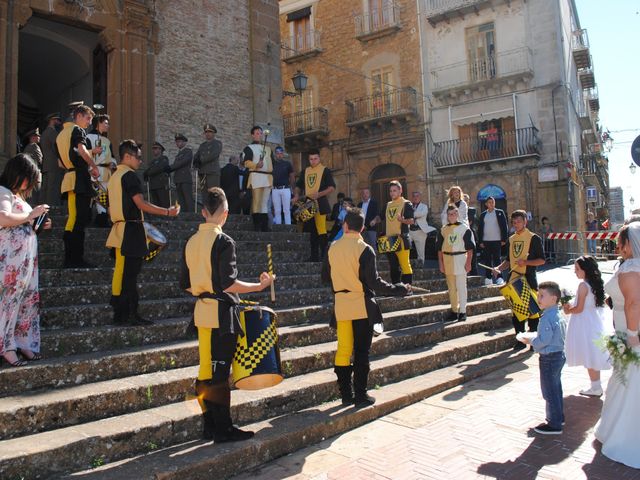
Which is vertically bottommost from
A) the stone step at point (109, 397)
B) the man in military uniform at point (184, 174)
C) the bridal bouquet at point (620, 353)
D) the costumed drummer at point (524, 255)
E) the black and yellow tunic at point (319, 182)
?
the stone step at point (109, 397)

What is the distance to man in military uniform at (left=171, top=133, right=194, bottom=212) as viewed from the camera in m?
9.87

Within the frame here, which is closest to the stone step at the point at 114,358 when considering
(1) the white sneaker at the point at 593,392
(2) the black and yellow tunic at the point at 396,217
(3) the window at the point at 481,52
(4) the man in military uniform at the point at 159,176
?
(1) the white sneaker at the point at 593,392

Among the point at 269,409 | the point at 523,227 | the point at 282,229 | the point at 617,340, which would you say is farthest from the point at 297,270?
the point at 617,340

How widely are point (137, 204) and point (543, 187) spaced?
64.1 feet

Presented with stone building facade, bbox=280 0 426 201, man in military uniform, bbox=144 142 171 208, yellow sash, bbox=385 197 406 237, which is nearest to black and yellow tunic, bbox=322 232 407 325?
yellow sash, bbox=385 197 406 237

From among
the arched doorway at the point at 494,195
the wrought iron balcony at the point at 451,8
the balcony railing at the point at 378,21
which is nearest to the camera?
the arched doorway at the point at 494,195

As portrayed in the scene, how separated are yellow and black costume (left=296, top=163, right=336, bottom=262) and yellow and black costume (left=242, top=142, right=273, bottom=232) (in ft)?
1.90

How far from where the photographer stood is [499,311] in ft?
29.0

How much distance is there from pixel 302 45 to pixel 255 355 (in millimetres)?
25897

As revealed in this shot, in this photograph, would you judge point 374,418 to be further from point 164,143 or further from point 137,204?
point 164,143

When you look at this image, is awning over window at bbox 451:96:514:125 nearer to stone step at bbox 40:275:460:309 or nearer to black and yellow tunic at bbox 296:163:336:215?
black and yellow tunic at bbox 296:163:336:215

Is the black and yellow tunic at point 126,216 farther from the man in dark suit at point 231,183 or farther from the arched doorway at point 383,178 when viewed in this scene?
the arched doorway at point 383,178

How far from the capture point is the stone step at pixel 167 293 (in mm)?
5238

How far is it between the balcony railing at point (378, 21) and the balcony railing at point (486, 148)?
19.9ft
